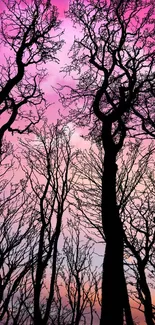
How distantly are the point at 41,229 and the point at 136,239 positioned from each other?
220 inches

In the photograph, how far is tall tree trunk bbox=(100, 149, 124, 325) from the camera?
7793mm

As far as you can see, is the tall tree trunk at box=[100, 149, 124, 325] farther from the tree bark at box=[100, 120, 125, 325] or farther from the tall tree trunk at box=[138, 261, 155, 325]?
the tall tree trunk at box=[138, 261, 155, 325]

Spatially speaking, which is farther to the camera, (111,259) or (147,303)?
(147,303)

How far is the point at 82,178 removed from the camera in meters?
18.0

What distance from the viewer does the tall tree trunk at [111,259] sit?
7793 millimetres

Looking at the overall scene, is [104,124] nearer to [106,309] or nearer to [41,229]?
[106,309]

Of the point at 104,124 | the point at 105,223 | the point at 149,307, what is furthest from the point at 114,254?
the point at 149,307

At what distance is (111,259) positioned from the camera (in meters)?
8.33

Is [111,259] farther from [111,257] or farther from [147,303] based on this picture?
[147,303]

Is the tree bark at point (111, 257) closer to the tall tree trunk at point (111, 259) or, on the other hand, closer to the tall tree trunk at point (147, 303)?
the tall tree trunk at point (111, 259)

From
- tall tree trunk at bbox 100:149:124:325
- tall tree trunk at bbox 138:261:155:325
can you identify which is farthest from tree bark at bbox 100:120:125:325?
tall tree trunk at bbox 138:261:155:325

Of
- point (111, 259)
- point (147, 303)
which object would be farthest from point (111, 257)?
point (147, 303)

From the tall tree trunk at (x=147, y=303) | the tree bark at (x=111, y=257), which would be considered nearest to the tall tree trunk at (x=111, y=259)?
the tree bark at (x=111, y=257)

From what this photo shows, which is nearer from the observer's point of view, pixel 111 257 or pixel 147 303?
pixel 111 257
